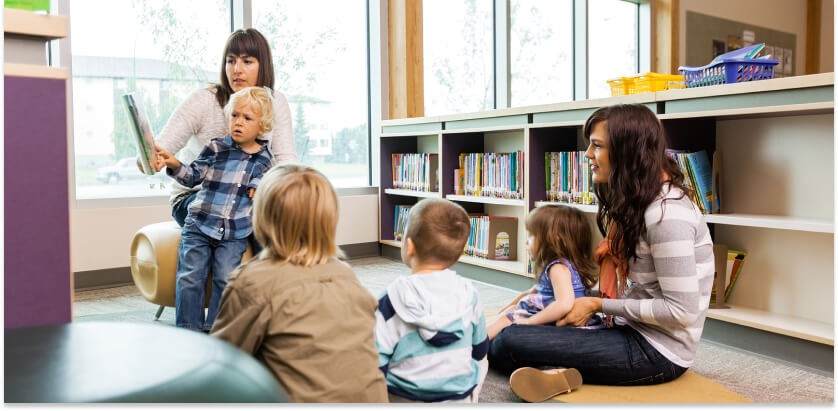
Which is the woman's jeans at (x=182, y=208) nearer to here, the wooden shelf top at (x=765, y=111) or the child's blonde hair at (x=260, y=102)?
the child's blonde hair at (x=260, y=102)

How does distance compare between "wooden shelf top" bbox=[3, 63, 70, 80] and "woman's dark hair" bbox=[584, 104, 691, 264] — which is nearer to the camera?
"wooden shelf top" bbox=[3, 63, 70, 80]

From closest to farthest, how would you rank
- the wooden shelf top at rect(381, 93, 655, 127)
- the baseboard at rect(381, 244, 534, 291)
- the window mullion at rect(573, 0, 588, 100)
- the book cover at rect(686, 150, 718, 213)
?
1. the book cover at rect(686, 150, 718, 213)
2. the wooden shelf top at rect(381, 93, 655, 127)
3. the baseboard at rect(381, 244, 534, 291)
4. the window mullion at rect(573, 0, 588, 100)

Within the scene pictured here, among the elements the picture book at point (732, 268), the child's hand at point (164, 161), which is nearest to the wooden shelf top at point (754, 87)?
the picture book at point (732, 268)

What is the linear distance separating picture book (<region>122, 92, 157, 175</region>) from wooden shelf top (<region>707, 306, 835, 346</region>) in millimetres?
2042

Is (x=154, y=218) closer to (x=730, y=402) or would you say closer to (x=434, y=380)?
(x=434, y=380)

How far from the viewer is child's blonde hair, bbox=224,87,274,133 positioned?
233 centimetres

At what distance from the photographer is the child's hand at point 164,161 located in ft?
6.83

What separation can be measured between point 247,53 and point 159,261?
2.78 feet

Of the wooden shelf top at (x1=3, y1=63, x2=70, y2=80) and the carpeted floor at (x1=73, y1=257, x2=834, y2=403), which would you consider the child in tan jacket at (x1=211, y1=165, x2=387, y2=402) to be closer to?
the wooden shelf top at (x1=3, y1=63, x2=70, y2=80)

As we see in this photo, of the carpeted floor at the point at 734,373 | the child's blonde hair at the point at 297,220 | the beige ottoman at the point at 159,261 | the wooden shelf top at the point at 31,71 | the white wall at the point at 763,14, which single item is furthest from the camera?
the white wall at the point at 763,14

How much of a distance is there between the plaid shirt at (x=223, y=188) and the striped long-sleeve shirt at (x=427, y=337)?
939 millimetres

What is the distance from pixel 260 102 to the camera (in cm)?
235

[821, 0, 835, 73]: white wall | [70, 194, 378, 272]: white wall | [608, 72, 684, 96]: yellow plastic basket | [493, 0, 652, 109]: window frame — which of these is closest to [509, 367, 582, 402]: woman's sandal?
[608, 72, 684, 96]: yellow plastic basket

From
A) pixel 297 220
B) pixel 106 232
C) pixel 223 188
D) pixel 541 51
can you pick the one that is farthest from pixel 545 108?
pixel 541 51
